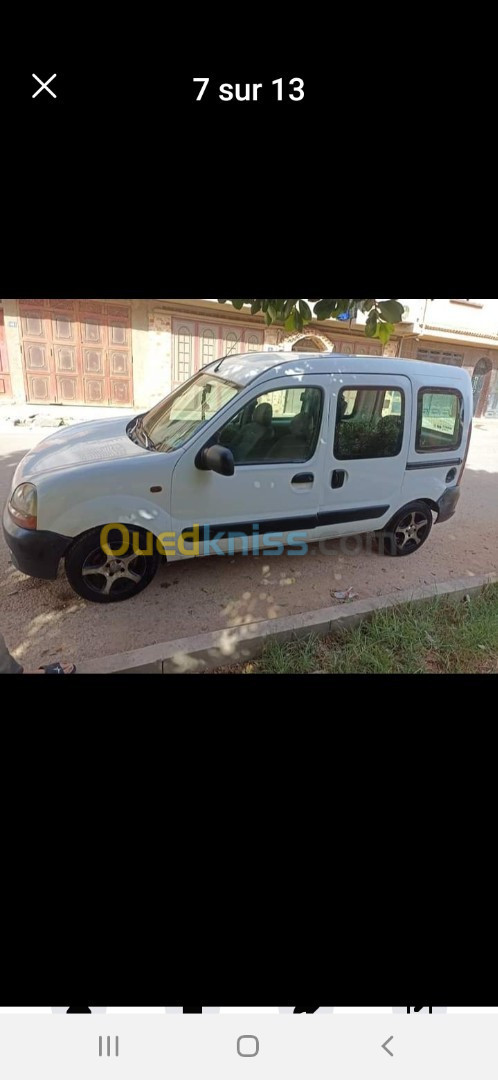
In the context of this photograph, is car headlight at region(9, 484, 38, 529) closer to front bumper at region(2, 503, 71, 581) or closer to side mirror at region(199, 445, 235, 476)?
front bumper at region(2, 503, 71, 581)

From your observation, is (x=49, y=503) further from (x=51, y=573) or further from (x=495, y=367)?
(x=495, y=367)

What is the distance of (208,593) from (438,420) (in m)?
2.61

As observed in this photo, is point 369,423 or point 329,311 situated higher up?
point 329,311

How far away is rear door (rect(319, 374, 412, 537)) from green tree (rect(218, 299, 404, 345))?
931 millimetres

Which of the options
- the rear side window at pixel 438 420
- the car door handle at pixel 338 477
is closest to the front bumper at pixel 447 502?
the rear side window at pixel 438 420

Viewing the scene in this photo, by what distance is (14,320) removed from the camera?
10367 millimetres

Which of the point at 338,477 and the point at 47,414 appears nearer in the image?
the point at 338,477

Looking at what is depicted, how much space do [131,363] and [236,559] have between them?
9.21 m

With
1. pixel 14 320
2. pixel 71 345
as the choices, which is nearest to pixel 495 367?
pixel 71 345

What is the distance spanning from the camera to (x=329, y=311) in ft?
7.97

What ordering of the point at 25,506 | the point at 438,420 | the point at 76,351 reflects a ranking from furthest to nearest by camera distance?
the point at 76,351
the point at 438,420
the point at 25,506

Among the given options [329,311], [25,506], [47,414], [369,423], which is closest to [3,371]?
[47,414]

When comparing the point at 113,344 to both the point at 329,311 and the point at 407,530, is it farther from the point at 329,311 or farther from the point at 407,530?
the point at 329,311

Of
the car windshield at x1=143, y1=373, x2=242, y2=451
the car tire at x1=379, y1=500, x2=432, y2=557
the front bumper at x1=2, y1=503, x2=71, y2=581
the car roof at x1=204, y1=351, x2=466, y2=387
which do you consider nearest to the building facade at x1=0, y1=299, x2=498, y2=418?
the car windshield at x1=143, y1=373, x2=242, y2=451
